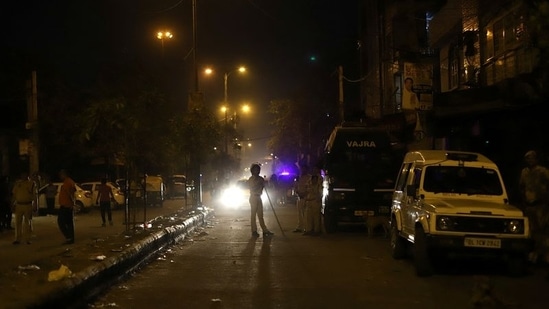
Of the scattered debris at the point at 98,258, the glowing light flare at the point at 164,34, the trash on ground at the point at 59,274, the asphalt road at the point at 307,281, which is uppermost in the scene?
the glowing light flare at the point at 164,34

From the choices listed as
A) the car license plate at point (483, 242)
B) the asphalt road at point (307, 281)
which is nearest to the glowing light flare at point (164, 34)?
the asphalt road at point (307, 281)

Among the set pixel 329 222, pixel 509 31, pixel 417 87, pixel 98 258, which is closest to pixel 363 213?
pixel 329 222

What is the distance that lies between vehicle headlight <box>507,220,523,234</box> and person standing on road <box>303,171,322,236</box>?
26.6 ft

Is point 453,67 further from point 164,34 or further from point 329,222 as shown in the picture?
point 164,34

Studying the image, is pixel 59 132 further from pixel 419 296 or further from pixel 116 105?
pixel 419 296

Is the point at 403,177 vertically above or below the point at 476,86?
below

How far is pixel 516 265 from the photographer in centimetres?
1110

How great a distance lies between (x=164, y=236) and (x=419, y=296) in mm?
8060

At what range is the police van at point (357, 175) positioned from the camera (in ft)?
63.7

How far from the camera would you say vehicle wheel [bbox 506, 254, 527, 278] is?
1102cm

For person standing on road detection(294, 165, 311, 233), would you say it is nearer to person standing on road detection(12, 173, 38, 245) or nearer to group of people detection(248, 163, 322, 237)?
group of people detection(248, 163, 322, 237)

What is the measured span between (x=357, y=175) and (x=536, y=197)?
794 centimetres

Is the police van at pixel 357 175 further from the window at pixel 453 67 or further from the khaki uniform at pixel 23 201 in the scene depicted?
the khaki uniform at pixel 23 201

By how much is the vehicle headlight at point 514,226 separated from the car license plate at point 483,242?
0.93 feet
